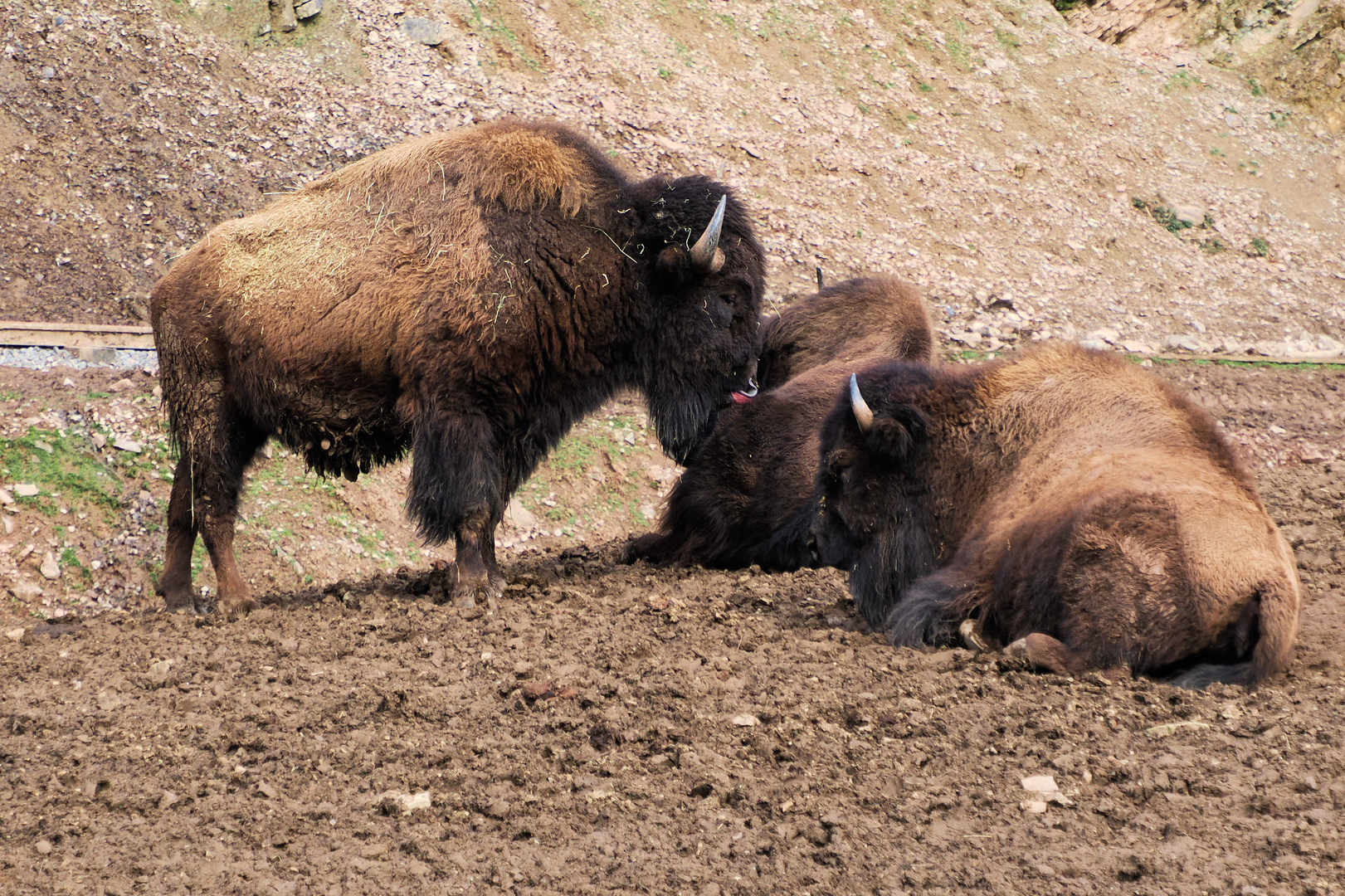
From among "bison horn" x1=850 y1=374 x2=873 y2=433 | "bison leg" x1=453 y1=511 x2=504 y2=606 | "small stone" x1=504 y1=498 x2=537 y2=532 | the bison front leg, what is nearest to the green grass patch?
the bison front leg

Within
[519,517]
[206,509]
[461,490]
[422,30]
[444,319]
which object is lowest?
[519,517]

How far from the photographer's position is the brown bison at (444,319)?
5414 millimetres

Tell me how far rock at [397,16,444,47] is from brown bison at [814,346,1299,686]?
1005 cm

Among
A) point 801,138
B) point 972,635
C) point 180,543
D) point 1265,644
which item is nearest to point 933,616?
point 972,635

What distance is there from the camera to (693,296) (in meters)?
5.88

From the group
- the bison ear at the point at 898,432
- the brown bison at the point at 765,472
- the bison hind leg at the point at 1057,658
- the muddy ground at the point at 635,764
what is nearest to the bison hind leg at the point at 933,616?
the muddy ground at the point at 635,764

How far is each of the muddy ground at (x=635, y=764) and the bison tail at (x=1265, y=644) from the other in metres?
0.12

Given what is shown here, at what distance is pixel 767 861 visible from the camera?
272 cm

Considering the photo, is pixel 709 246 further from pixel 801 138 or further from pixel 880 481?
pixel 801 138

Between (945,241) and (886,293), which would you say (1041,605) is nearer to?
(886,293)

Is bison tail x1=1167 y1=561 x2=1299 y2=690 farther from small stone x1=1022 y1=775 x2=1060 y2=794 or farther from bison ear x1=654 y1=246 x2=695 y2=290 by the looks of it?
bison ear x1=654 y1=246 x2=695 y2=290

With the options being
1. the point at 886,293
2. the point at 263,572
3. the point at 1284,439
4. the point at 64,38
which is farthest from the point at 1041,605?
the point at 64,38

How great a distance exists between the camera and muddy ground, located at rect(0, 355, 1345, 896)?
2658 mm

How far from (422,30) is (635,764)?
12.2 meters
